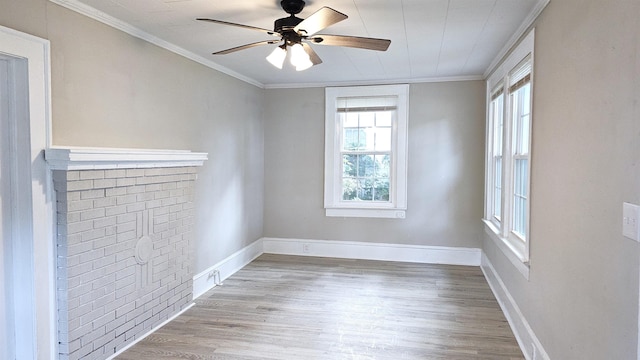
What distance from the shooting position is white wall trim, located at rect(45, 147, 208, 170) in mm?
2297

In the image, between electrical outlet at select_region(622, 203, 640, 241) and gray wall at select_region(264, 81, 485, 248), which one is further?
gray wall at select_region(264, 81, 485, 248)

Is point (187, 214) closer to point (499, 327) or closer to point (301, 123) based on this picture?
point (301, 123)

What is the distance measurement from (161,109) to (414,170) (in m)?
3.20

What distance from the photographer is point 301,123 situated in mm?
5492

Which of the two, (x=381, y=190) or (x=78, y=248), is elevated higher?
(x=381, y=190)

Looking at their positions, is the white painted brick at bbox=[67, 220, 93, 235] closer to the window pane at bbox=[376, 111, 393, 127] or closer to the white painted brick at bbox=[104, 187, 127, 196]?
the white painted brick at bbox=[104, 187, 127, 196]

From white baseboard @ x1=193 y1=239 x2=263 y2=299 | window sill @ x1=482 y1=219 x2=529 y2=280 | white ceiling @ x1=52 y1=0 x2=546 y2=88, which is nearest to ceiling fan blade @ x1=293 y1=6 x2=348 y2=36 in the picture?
white ceiling @ x1=52 y1=0 x2=546 y2=88

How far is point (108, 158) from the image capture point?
254 centimetres

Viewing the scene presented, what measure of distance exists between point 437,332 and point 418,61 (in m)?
2.70

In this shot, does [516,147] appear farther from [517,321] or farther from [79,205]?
[79,205]

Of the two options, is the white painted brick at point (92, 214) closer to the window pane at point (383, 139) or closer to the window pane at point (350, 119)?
the window pane at point (350, 119)

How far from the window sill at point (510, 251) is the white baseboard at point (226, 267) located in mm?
2926

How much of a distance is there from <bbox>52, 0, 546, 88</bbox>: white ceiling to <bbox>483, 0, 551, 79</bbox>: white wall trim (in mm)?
13

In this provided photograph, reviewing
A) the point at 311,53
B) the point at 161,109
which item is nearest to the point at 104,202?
the point at 161,109
